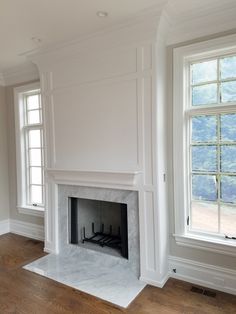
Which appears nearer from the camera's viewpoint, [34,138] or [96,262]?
[96,262]

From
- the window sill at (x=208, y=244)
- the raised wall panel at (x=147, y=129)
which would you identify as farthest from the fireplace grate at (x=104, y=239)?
the raised wall panel at (x=147, y=129)

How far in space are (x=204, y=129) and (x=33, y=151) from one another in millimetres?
2883

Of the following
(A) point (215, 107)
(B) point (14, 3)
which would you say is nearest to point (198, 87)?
(A) point (215, 107)

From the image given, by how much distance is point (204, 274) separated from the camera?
8.53 feet

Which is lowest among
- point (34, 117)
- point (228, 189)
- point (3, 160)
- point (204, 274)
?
point (204, 274)

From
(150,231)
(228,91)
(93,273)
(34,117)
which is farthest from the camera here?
(34,117)

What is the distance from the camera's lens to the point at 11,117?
4316 millimetres

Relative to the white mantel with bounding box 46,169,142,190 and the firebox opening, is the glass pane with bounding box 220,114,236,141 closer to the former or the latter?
the white mantel with bounding box 46,169,142,190

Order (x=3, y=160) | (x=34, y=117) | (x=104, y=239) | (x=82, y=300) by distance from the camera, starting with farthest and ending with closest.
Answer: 1. (x=3, y=160)
2. (x=34, y=117)
3. (x=104, y=239)
4. (x=82, y=300)

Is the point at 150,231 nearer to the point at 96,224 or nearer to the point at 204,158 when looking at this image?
the point at 204,158

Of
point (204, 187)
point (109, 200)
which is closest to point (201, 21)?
point (204, 187)

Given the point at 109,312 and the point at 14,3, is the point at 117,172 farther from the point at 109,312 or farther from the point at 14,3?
the point at 14,3

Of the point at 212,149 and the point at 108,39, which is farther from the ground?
the point at 108,39

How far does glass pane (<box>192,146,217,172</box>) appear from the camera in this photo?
263 centimetres
